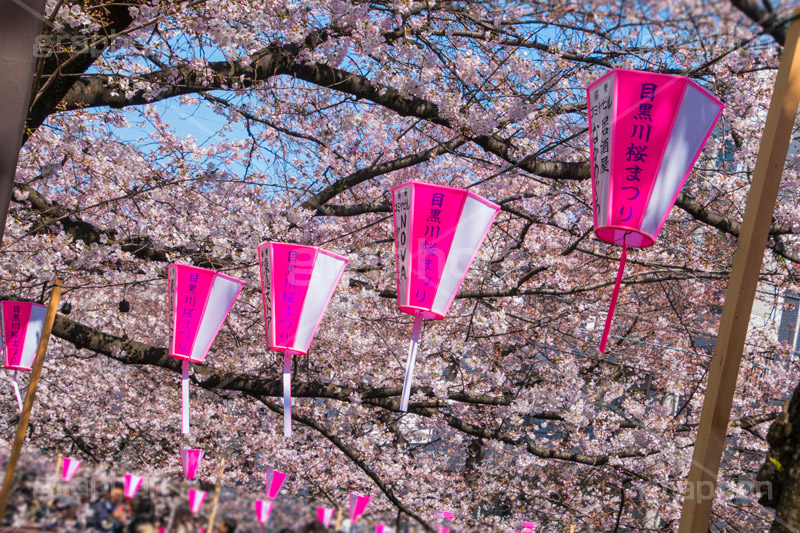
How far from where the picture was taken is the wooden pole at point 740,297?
8.57 ft

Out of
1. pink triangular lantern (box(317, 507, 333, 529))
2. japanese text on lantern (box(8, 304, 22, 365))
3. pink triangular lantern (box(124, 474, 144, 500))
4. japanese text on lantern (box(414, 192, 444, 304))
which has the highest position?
japanese text on lantern (box(414, 192, 444, 304))

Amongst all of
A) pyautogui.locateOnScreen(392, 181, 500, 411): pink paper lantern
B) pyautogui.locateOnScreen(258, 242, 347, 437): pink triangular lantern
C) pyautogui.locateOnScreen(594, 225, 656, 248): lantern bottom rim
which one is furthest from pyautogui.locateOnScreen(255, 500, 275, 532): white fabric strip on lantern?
pyautogui.locateOnScreen(258, 242, 347, 437): pink triangular lantern

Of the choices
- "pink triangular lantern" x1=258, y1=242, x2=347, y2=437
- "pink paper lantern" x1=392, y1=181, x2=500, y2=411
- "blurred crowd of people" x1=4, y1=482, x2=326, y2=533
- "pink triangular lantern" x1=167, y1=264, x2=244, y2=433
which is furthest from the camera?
"pink triangular lantern" x1=167, y1=264, x2=244, y2=433

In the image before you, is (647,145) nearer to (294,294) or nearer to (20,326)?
(294,294)

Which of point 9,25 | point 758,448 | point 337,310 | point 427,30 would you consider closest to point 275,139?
point 337,310

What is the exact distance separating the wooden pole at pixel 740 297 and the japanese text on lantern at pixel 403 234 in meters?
1.73

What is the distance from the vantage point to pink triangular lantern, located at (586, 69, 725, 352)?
3.08 metres

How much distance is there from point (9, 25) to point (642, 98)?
8.93ft

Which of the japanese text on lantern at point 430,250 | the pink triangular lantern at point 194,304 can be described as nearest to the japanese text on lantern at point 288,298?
the pink triangular lantern at point 194,304

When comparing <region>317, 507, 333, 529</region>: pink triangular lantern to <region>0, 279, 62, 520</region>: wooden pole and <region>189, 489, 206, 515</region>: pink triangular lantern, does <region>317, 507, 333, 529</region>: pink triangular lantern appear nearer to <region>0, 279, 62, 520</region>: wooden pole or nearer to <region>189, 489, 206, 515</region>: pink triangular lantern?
<region>189, 489, 206, 515</region>: pink triangular lantern

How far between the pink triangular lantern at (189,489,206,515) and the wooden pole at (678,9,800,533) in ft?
6.58

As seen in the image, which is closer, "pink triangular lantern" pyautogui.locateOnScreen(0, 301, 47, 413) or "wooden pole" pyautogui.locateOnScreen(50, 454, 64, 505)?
"wooden pole" pyautogui.locateOnScreen(50, 454, 64, 505)

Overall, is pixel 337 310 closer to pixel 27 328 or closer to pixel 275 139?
pixel 275 139

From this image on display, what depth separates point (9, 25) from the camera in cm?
254
